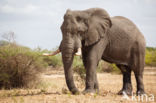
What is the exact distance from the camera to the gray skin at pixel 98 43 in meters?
8.69

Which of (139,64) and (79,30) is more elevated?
(79,30)

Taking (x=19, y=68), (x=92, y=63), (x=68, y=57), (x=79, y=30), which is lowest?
(x=19, y=68)

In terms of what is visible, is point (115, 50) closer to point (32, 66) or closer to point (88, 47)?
point (88, 47)

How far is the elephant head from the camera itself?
859 centimetres

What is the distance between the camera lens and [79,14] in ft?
29.8

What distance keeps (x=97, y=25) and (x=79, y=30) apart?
89cm

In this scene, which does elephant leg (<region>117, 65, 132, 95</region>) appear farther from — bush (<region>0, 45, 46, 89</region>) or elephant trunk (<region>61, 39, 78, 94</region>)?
bush (<region>0, 45, 46, 89</region>)

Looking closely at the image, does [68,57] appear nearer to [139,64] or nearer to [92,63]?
[92,63]

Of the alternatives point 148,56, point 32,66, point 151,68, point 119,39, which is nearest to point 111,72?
point 148,56

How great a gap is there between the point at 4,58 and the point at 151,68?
24.2 m

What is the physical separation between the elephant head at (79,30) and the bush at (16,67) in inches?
183

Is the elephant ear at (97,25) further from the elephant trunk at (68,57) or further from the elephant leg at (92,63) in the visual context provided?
the elephant trunk at (68,57)

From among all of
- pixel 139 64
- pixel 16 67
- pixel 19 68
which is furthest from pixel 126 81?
pixel 16 67

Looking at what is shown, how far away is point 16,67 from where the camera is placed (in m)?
12.7
